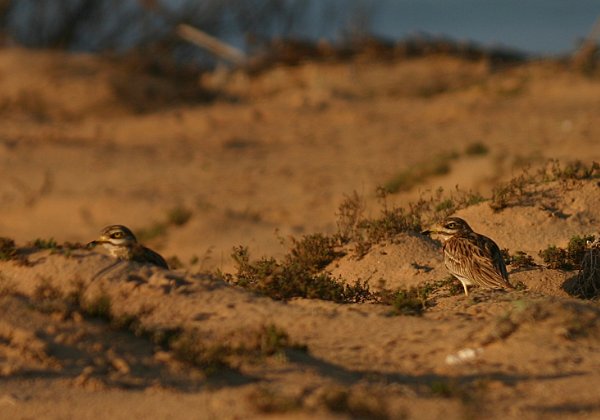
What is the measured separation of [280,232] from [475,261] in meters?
6.08

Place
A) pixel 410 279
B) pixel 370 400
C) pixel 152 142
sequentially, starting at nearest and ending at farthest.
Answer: pixel 370 400, pixel 410 279, pixel 152 142

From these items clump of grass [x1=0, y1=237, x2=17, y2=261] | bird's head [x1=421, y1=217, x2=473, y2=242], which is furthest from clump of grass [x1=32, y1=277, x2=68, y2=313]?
bird's head [x1=421, y1=217, x2=473, y2=242]

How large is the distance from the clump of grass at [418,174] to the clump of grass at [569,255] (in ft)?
18.6

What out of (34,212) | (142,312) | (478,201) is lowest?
(142,312)

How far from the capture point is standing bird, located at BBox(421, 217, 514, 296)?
7.96m

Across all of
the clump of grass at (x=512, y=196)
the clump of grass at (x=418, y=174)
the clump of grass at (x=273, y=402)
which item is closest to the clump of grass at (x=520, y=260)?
the clump of grass at (x=512, y=196)

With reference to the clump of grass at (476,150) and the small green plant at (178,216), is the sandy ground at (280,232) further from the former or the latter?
the clump of grass at (476,150)

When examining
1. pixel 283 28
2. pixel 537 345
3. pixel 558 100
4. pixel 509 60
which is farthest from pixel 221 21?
pixel 537 345

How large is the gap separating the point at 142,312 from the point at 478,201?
15.0ft

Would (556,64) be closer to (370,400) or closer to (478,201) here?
(478,201)

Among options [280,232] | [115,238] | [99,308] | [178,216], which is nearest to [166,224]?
[178,216]

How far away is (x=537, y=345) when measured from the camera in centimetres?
648

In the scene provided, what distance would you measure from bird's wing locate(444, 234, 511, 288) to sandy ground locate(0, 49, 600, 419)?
153mm

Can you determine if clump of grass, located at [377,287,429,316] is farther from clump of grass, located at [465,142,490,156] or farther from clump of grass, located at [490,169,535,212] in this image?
clump of grass, located at [465,142,490,156]
